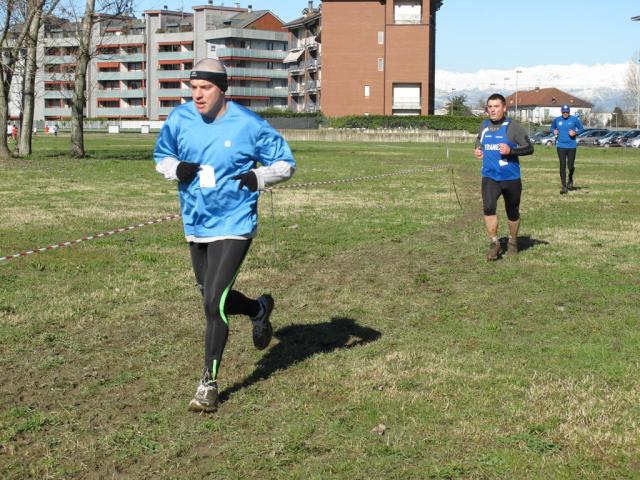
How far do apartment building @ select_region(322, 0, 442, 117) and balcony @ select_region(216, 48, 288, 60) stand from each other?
31.5m

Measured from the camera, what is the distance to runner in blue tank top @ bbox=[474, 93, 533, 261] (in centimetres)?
1133

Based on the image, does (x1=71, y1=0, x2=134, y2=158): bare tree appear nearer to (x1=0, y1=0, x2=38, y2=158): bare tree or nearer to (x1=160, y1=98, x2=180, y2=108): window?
(x1=0, y1=0, x2=38, y2=158): bare tree

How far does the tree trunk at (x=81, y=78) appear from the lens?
34.5 metres

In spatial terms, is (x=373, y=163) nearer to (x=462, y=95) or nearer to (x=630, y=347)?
(x=630, y=347)

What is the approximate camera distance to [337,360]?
22.1 feet

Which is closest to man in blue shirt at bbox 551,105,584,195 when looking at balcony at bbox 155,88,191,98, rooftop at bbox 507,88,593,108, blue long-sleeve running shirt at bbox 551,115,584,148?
blue long-sleeve running shirt at bbox 551,115,584,148

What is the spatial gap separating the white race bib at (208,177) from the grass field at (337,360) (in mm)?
1447

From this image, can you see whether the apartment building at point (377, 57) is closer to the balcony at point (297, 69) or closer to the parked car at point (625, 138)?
the balcony at point (297, 69)

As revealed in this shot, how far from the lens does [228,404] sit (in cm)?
572

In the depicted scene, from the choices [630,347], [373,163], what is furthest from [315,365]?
[373,163]

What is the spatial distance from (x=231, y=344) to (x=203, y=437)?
7.38 feet

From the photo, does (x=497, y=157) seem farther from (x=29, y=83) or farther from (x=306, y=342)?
(x=29, y=83)

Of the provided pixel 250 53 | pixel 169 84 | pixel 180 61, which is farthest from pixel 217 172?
pixel 169 84

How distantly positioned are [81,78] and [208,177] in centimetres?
3144
